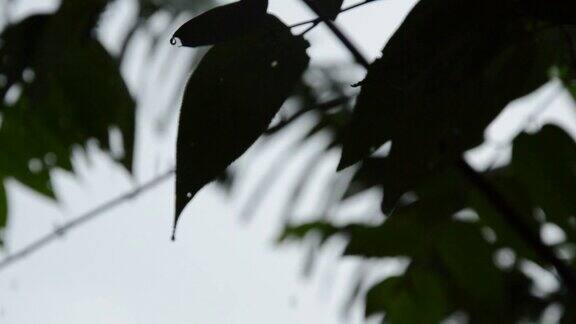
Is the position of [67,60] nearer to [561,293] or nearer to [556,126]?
[556,126]

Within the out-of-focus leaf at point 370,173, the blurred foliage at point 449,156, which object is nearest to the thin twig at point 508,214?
the blurred foliage at point 449,156

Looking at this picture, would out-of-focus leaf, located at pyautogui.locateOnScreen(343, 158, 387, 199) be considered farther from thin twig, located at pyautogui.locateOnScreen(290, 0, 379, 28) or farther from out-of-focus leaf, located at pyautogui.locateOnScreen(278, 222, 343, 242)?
thin twig, located at pyautogui.locateOnScreen(290, 0, 379, 28)

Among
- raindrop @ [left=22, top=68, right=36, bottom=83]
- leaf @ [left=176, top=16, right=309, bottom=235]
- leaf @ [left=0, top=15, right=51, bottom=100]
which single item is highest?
leaf @ [left=176, top=16, right=309, bottom=235]

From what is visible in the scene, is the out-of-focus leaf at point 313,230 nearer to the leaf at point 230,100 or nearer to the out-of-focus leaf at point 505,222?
the out-of-focus leaf at point 505,222

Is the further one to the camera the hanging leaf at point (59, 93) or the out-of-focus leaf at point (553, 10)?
the hanging leaf at point (59, 93)

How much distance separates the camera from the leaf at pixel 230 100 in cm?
34

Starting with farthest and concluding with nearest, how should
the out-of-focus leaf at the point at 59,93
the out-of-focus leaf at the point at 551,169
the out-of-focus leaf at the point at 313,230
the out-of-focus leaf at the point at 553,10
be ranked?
the out-of-focus leaf at the point at 313,230, the out-of-focus leaf at the point at 59,93, the out-of-focus leaf at the point at 551,169, the out-of-focus leaf at the point at 553,10

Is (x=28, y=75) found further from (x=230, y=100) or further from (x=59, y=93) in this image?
(x=230, y=100)

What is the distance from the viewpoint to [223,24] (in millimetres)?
353

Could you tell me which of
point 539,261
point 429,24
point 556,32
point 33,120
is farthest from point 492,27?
point 33,120

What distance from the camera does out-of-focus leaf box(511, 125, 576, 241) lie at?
555mm

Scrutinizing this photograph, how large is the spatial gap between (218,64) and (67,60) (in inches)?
13.0

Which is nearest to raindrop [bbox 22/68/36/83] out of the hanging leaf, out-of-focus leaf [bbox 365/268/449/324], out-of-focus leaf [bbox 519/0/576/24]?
the hanging leaf

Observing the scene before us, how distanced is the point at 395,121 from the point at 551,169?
0.71 ft
